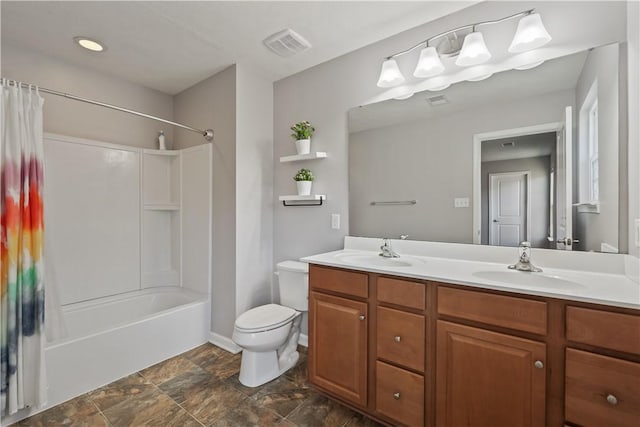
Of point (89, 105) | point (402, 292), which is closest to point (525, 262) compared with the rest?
point (402, 292)

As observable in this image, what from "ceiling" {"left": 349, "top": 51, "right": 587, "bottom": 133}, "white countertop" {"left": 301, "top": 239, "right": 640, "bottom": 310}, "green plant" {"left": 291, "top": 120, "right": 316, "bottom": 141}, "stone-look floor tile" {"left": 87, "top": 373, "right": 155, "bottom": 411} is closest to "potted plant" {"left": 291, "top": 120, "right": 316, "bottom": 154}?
"green plant" {"left": 291, "top": 120, "right": 316, "bottom": 141}

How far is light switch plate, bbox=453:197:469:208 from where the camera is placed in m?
1.77

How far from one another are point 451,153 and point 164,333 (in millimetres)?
2514

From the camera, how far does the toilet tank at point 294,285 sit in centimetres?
220

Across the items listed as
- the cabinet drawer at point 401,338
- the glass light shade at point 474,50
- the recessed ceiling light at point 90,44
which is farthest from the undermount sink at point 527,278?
the recessed ceiling light at point 90,44

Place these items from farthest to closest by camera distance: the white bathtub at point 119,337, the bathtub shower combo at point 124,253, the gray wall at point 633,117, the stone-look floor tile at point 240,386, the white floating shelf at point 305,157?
the white floating shelf at point 305,157, the bathtub shower combo at point 124,253, the stone-look floor tile at point 240,386, the white bathtub at point 119,337, the gray wall at point 633,117

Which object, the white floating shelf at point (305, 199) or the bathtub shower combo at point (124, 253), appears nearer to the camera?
the bathtub shower combo at point (124, 253)

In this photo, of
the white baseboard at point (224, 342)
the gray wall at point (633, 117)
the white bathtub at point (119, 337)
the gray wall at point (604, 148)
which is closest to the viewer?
the gray wall at point (633, 117)

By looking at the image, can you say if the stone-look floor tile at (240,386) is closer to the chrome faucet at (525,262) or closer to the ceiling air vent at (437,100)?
the chrome faucet at (525,262)

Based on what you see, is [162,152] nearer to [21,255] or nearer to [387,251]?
[21,255]

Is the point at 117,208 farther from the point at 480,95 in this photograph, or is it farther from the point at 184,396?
the point at 480,95

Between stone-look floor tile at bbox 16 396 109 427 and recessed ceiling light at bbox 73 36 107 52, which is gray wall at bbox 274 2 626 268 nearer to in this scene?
recessed ceiling light at bbox 73 36 107 52

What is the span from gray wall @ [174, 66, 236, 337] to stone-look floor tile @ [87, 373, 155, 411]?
26.6 inches

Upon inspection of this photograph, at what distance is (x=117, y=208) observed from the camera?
2648 mm
